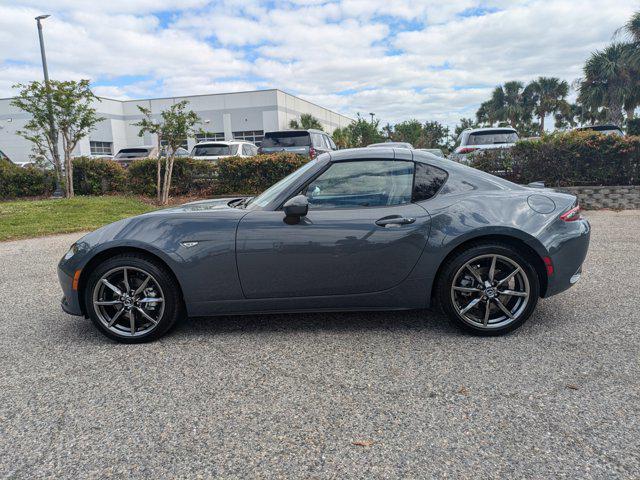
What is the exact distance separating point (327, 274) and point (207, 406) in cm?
125

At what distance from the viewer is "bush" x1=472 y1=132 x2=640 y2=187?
33.6 feet

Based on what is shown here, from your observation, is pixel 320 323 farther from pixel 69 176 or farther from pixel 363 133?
pixel 363 133

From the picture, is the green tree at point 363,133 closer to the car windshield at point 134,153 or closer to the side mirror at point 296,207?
the car windshield at point 134,153

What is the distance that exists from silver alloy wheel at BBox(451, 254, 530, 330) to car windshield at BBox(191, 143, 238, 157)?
1284cm

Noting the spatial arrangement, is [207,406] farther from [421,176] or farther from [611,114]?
[611,114]

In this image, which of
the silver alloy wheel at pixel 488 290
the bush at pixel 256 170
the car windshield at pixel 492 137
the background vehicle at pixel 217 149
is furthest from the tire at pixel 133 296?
the background vehicle at pixel 217 149

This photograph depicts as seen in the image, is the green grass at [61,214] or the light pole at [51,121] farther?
the light pole at [51,121]

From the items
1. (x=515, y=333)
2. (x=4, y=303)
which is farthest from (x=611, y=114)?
(x=4, y=303)

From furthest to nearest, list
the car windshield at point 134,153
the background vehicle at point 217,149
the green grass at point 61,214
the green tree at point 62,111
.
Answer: the car windshield at point 134,153 → the background vehicle at point 217,149 → the green tree at point 62,111 → the green grass at point 61,214

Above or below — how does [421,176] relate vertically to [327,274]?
above

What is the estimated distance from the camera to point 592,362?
3.07 m

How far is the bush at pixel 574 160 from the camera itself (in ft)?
33.6

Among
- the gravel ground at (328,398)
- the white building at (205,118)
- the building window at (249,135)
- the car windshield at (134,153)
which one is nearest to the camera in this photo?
the gravel ground at (328,398)

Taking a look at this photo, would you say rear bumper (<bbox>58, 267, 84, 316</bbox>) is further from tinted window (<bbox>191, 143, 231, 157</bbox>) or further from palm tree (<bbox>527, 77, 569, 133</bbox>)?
palm tree (<bbox>527, 77, 569, 133</bbox>)
